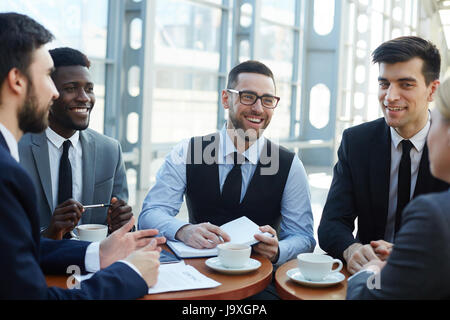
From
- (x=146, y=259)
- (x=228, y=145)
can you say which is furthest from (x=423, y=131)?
(x=146, y=259)

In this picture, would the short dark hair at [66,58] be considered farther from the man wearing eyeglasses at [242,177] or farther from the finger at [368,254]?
the finger at [368,254]

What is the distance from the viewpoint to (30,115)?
1.39 metres

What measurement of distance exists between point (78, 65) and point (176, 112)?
4718mm

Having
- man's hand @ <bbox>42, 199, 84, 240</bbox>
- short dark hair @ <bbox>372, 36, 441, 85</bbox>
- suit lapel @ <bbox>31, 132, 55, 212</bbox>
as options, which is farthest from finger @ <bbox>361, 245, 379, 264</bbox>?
suit lapel @ <bbox>31, 132, 55, 212</bbox>

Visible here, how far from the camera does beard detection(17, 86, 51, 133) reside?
1.37 meters

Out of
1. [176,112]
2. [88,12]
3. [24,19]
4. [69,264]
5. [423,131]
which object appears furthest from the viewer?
[176,112]

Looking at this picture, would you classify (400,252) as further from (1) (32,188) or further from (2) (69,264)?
(2) (69,264)

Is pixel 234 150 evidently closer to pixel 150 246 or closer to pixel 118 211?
pixel 118 211

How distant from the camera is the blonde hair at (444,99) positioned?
1177 millimetres

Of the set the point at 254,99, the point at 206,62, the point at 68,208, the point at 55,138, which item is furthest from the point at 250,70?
the point at 206,62

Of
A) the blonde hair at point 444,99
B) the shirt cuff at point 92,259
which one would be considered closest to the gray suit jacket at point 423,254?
the blonde hair at point 444,99

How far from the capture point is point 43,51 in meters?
1.46

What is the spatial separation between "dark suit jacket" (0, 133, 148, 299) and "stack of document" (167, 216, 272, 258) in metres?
0.44

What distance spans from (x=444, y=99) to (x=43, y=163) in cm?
185
